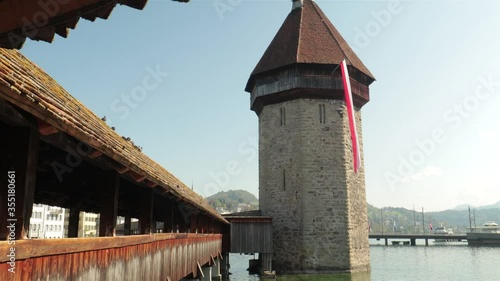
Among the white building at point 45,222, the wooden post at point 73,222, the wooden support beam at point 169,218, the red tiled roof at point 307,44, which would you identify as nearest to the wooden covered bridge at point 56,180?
the wooden post at point 73,222

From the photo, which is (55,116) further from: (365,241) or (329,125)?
(365,241)

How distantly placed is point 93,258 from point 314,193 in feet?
64.0

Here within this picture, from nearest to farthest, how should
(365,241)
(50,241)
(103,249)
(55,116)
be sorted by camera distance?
(55,116) < (50,241) < (103,249) < (365,241)

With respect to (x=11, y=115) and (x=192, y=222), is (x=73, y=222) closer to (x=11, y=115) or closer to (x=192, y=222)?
(x=192, y=222)

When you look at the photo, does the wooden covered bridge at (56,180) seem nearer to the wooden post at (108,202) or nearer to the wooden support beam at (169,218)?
the wooden post at (108,202)

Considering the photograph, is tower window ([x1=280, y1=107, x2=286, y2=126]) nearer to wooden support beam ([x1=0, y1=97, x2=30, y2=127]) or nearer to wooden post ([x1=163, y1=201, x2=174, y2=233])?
wooden post ([x1=163, y1=201, x2=174, y2=233])

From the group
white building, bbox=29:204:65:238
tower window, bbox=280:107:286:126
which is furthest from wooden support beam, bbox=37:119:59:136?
white building, bbox=29:204:65:238

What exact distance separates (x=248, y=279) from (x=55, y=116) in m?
21.1

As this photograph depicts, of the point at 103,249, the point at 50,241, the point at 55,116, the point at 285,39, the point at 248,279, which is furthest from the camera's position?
the point at 285,39

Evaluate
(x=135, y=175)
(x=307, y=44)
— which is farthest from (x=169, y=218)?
(x=307, y=44)

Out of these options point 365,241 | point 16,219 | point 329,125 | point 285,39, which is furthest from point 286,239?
point 16,219

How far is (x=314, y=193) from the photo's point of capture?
22.9 meters

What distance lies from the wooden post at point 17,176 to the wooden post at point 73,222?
20.9 feet

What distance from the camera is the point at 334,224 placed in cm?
2259
